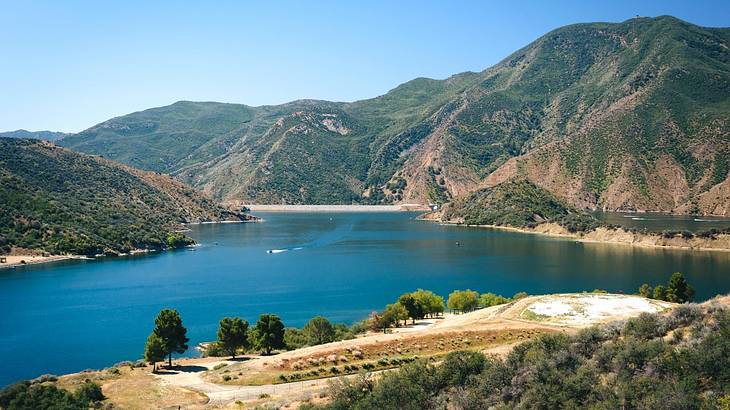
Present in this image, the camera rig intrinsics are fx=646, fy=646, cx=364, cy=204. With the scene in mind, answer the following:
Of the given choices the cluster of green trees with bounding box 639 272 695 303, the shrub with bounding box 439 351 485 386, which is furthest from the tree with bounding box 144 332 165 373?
the cluster of green trees with bounding box 639 272 695 303

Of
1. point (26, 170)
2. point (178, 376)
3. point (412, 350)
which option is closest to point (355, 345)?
point (412, 350)

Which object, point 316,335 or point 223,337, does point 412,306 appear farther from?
point 223,337

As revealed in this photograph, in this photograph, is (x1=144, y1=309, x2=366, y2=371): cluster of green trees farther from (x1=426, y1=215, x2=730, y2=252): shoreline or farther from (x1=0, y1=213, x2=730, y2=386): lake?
(x1=426, y1=215, x2=730, y2=252): shoreline

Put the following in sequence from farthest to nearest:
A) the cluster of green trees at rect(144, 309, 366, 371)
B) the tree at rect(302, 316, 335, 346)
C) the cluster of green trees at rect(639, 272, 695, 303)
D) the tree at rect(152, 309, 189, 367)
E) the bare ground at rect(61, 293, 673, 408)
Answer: the cluster of green trees at rect(639, 272, 695, 303) → the tree at rect(302, 316, 335, 346) → the tree at rect(152, 309, 189, 367) → the cluster of green trees at rect(144, 309, 366, 371) → the bare ground at rect(61, 293, 673, 408)

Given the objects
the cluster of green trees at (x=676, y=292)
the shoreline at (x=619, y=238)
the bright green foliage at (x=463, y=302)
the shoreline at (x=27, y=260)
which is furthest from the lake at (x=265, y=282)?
the bright green foliage at (x=463, y=302)

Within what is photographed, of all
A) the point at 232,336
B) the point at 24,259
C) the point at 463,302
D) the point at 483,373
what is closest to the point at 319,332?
the point at 232,336

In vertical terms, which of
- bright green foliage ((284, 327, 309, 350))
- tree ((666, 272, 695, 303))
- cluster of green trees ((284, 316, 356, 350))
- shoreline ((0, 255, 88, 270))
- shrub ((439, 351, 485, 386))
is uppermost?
shrub ((439, 351, 485, 386))
